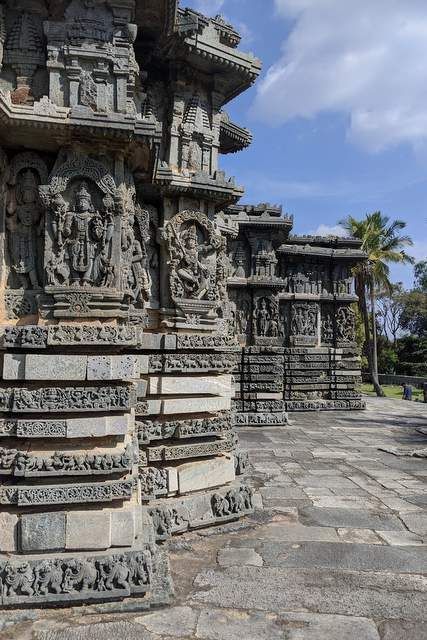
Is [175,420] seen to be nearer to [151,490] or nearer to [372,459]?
[151,490]

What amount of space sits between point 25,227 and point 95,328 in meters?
1.34

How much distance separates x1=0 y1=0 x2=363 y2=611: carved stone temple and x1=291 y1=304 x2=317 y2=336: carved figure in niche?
47.7 ft

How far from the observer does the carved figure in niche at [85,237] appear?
546 cm

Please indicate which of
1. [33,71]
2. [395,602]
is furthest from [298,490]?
[33,71]

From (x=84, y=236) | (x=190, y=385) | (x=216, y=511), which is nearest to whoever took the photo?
(x=84, y=236)

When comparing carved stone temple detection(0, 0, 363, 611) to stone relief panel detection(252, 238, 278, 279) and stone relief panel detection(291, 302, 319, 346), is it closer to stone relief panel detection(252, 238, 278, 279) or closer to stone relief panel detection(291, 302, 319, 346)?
stone relief panel detection(252, 238, 278, 279)

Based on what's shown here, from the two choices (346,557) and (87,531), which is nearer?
(87,531)

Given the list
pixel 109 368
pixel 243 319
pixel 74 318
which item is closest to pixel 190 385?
pixel 109 368

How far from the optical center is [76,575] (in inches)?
187

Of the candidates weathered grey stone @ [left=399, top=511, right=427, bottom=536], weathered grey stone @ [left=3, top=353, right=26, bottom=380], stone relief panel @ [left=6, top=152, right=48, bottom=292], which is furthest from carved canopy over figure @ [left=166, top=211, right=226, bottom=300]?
weathered grey stone @ [left=399, top=511, right=427, bottom=536]

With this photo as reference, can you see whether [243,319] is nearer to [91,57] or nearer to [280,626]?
[91,57]

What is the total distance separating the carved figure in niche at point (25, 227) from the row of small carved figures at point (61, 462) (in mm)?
1675

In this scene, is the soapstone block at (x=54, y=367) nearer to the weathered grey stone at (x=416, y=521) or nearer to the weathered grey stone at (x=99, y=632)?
the weathered grey stone at (x=99, y=632)

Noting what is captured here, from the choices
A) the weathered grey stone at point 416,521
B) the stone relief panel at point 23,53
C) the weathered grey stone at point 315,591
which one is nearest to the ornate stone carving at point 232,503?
the weathered grey stone at point 315,591
